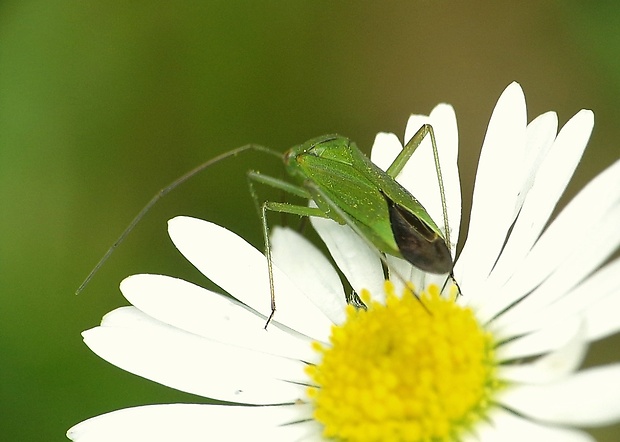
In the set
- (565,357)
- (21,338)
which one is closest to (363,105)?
(21,338)

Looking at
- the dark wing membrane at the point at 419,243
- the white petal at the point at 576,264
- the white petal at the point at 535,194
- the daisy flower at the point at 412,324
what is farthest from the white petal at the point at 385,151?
the white petal at the point at 576,264

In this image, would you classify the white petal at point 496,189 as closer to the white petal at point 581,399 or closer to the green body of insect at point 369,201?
the green body of insect at point 369,201

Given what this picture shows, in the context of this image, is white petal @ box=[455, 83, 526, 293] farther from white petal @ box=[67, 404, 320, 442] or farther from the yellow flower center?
white petal @ box=[67, 404, 320, 442]

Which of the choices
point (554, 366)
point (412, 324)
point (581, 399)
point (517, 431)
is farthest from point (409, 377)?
point (581, 399)

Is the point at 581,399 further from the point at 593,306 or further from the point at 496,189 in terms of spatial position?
the point at 496,189

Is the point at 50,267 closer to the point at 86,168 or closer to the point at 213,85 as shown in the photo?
the point at 86,168

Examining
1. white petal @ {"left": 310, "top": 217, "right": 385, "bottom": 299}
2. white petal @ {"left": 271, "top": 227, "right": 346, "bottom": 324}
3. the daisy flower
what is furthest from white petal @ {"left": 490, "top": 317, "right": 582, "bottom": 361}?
white petal @ {"left": 271, "top": 227, "right": 346, "bottom": 324}

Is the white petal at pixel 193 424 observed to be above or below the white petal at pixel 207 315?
below
